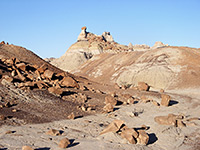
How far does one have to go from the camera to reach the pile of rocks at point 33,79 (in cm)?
1634

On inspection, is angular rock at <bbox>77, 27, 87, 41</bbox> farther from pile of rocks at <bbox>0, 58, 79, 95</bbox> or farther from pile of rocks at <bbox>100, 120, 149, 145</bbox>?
pile of rocks at <bbox>100, 120, 149, 145</bbox>

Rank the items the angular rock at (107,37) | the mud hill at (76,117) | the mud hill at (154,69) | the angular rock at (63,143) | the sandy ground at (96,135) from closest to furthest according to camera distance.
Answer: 1. the angular rock at (63,143)
2. the sandy ground at (96,135)
3. the mud hill at (76,117)
4. the mud hill at (154,69)
5. the angular rock at (107,37)

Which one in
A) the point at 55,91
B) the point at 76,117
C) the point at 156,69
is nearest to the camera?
the point at 76,117

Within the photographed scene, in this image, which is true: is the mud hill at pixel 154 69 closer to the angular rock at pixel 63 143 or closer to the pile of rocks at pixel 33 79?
the pile of rocks at pixel 33 79

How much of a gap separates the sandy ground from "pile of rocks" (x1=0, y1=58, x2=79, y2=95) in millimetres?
5039

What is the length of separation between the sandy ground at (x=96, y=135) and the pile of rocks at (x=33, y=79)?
504cm

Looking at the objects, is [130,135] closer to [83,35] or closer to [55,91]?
[55,91]

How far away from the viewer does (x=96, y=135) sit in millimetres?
10805

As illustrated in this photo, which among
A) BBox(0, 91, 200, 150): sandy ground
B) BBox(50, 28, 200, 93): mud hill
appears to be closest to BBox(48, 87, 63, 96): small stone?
BBox(0, 91, 200, 150): sandy ground

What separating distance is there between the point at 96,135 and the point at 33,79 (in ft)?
31.8

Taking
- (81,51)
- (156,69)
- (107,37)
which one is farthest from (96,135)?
(107,37)

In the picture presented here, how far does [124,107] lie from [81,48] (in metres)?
69.2

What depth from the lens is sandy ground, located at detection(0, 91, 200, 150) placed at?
897 cm

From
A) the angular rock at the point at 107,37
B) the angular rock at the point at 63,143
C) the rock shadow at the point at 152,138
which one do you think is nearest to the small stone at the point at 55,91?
the rock shadow at the point at 152,138
